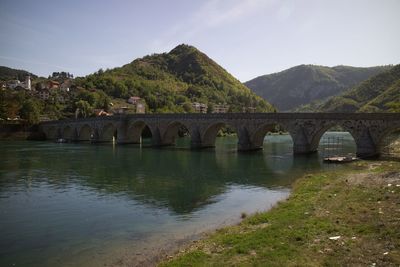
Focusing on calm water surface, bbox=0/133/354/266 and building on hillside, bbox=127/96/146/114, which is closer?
calm water surface, bbox=0/133/354/266

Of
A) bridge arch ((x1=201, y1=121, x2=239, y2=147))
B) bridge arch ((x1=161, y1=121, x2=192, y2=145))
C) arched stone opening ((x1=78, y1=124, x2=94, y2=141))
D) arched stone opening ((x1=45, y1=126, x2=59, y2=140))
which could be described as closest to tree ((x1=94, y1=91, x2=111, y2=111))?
arched stone opening ((x1=45, y1=126, x2=59, y2=140))

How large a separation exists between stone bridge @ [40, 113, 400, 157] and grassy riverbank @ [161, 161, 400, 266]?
2222cm

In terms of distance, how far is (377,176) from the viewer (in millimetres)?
22781

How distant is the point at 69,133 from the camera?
292ft

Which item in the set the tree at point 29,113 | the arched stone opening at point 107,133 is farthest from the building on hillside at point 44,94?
the arched stone opening at point 107,133

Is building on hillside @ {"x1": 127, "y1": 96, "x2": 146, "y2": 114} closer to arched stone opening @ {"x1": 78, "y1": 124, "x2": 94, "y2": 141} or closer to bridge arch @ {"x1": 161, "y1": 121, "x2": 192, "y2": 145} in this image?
arched stone opening @ {"x1": 78, "y1": 124, "x2": 94, "y2": 141}

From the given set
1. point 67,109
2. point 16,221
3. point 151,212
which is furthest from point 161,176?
point 67,109

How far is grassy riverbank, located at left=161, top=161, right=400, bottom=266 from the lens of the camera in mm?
9875

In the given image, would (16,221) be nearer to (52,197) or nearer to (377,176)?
(52,197)

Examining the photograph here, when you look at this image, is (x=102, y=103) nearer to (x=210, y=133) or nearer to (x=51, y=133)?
(x=51, y=133)

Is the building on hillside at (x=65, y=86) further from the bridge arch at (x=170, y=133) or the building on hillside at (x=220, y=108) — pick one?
the bridge arch at (x=170, y=133)

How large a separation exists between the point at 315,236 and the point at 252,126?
123ft

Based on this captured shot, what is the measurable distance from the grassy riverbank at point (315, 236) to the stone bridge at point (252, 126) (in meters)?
22.2

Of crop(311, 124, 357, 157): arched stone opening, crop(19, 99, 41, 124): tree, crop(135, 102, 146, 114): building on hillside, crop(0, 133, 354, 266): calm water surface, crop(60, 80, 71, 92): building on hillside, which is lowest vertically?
crop(0, 133, 354, 266): calm water surface
